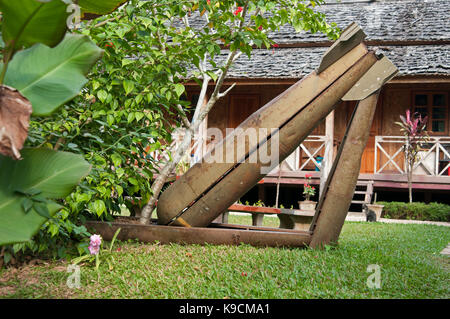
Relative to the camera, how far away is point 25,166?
1.38 m

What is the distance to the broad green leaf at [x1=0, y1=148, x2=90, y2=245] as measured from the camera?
137cm

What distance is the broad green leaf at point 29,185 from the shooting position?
4.48ft

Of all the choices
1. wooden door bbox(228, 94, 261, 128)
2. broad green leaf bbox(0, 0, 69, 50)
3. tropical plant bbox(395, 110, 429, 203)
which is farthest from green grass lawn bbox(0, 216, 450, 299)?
Answer: wooden door bbox(228, 94, 261, 128)

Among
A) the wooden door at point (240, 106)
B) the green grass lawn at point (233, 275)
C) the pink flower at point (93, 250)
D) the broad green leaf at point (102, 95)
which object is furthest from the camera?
the wooden door at point (240, 106)

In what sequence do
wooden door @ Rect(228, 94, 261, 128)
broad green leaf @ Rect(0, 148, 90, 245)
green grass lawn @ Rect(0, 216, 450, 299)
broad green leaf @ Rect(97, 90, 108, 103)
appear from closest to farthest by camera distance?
1. broad green leaf @ Rect(0, 148, 90, 245)
2. green grass lawn @ Rect(0, 216, 450, 299)
3. broad green leaf @ Rect(97, 90, 108, 103)
4. wooden door @ Rect(228, 94, 261, 128)

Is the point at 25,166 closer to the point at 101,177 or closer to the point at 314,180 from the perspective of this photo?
the point at 101,177

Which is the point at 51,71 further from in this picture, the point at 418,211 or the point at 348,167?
the point at 418,211

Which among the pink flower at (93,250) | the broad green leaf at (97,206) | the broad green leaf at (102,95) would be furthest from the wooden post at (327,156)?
the pink flower at (93,250)

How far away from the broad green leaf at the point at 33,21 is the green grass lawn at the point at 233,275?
1485 millimetres

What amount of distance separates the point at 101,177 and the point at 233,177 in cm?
104

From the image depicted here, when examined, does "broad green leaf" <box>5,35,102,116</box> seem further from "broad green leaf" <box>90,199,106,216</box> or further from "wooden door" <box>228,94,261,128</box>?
"wooden door" <box>228,94,261,128</box>

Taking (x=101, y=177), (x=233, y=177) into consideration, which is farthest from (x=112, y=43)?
(x=233, y=177)

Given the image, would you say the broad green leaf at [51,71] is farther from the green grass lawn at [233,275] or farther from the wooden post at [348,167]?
the wooden post at [348,167]
